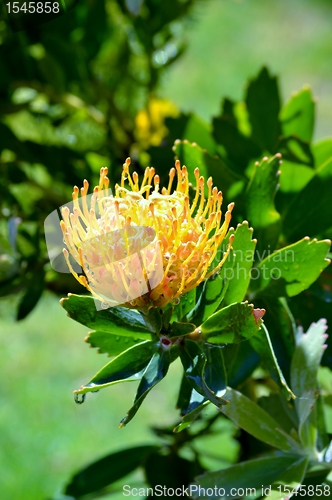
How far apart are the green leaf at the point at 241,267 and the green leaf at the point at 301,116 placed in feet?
0.80

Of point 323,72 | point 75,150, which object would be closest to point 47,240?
point 75,150

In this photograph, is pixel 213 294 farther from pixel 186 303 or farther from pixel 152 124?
pixel 152 124

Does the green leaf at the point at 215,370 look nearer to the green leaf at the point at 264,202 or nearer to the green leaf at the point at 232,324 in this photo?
the green leaf at the point at 232,324

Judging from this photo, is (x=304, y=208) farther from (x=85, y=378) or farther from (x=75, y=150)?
(x=85, y=378)

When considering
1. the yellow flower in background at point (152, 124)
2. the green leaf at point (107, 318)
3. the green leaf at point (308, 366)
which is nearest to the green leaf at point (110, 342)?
the green leaf at point (107, 318)

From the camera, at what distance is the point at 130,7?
0.69m

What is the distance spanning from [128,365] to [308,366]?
14 centimetres

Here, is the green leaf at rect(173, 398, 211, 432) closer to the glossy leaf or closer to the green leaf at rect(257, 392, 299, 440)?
the glossy leaf

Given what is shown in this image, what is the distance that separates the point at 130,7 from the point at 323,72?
97.5 inches

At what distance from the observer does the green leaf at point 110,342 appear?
457 mm

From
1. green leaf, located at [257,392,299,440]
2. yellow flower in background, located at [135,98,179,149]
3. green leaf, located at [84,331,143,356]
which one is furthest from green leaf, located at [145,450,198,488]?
yellow flower in background, located at [135,98,179,149]

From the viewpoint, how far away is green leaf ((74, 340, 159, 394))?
0.42 m

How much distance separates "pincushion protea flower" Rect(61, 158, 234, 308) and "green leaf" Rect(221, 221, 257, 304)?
0.03 metres

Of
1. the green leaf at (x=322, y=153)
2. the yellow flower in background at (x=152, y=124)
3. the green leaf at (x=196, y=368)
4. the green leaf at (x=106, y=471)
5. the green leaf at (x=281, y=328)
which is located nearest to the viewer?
the green leaf at (x=196, y=368)
